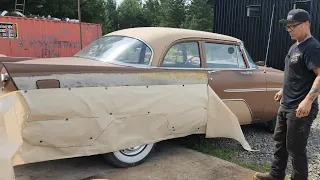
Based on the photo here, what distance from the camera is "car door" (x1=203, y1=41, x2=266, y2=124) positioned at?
15.8 feet

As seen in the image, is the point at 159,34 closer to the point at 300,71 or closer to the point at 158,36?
the point at 158,36

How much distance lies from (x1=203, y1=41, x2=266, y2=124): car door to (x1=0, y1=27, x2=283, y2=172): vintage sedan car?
0.01 meters

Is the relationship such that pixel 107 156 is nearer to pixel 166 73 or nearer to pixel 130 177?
pixel 130 177

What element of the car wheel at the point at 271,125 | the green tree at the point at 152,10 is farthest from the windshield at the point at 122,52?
the green tree at the point at 152,10

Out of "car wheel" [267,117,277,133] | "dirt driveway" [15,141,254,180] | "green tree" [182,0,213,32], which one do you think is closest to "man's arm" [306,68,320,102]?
"dirt driveway" [15,141,254,180]

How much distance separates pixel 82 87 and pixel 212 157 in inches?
79.6

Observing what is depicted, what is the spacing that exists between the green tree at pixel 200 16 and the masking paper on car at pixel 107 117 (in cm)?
3817

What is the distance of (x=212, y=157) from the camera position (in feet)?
14.7

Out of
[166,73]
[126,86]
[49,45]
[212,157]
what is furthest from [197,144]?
[49,45]

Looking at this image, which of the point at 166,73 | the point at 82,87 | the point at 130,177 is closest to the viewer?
the point at 82,87

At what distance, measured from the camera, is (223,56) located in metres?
5.13

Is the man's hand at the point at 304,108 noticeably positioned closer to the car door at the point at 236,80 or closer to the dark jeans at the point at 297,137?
the dark jeans at the point at 297,137

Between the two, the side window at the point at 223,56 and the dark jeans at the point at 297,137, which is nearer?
the dark jeans at the point at 297,137

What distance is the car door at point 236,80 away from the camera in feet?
15.8
